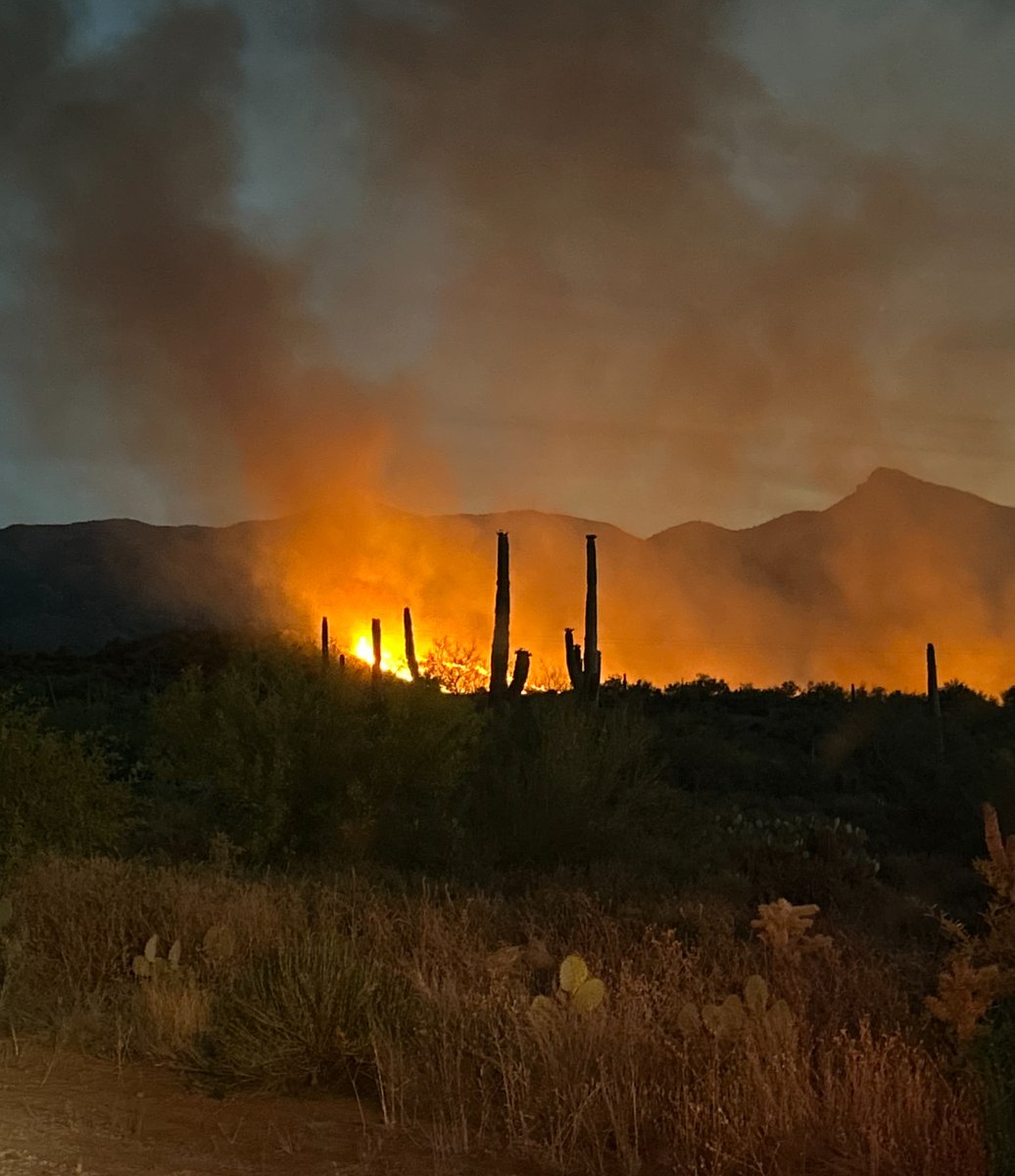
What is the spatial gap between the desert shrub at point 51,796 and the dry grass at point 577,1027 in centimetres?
329

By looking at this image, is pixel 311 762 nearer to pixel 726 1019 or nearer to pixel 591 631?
pixel 726 1019

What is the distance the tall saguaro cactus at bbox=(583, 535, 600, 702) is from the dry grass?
73.5ft

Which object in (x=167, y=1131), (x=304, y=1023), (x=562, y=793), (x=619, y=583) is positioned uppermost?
(x=619, y=583)

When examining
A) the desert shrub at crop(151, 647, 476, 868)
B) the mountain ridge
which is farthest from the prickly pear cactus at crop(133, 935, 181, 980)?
the mountain ridge

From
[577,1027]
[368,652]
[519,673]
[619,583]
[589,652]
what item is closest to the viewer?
[577,1027]

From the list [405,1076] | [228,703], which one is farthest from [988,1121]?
[228,703]

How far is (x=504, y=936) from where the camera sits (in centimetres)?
1206

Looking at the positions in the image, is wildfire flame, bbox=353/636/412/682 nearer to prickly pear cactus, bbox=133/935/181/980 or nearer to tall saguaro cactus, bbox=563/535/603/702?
tall saguaro cactus, bbox=563/535/603/702

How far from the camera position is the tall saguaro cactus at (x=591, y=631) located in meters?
35.6

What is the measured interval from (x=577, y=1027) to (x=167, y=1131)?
2204 millimetres

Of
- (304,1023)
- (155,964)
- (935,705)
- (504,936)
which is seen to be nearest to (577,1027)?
(304,1023)

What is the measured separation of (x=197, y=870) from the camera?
15094 millimetres

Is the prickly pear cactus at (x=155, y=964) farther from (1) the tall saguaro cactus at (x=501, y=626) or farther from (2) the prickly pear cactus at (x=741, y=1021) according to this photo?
(1) the tall saguaro cactus at (x=501, y=626)

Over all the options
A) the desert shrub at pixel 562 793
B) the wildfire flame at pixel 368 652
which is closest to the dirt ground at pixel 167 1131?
the desert shrub at pixel 562 793
